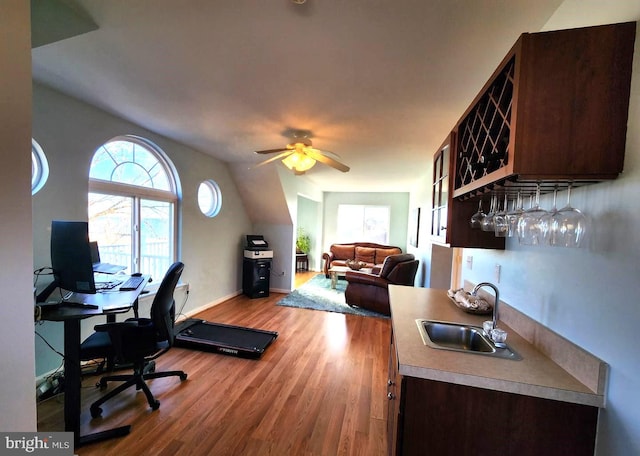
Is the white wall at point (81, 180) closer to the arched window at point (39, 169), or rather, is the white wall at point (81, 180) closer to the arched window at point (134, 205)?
the arched window at point (39, 169)

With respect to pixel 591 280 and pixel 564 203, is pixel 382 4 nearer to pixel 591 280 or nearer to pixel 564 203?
pixel 564 203

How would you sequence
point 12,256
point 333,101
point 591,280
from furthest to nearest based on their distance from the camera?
point 333,101 < point 591,280 < point 12,256

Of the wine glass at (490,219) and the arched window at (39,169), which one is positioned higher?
the arched window at (39,169)

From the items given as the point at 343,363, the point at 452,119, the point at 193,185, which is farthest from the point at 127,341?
the point at 452,119

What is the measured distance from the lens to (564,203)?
113cm

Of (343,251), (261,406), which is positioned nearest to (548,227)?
(261,406)

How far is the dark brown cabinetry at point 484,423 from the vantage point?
0.93 metres

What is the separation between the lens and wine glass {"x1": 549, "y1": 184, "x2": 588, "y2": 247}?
37.1 inches

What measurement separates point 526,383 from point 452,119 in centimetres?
219

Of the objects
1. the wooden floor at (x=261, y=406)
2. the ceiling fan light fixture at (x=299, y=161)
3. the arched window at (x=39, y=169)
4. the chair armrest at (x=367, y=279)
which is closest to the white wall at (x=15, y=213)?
the wooden floor at (x=261, y=406)

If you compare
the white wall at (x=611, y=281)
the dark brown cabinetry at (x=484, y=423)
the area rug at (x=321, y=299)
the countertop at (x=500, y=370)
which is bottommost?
the area rug at (x=321, y=299)

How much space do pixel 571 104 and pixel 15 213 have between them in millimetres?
1830

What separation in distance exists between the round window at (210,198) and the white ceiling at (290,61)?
61.6 inches

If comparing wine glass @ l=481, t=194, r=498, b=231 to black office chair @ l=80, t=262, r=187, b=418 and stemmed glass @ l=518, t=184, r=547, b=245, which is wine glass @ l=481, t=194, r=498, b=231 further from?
black office chair @ l=80, t=262, r=187, b=418
